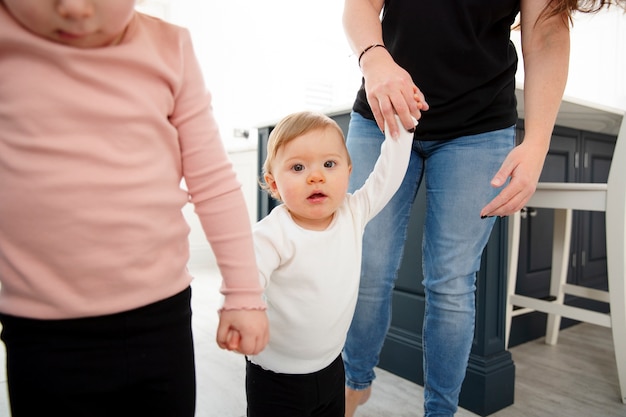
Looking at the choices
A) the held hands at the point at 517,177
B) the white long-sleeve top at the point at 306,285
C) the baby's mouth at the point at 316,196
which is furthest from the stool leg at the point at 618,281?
the baby's mouth at the point at 316,196

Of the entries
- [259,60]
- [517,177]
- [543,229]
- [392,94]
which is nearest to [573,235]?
[543,229]

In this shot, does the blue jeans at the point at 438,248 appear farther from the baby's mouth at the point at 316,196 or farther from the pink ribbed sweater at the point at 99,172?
the pink ribbed sweater at the point at 99,172

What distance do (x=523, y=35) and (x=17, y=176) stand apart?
94 centimetres

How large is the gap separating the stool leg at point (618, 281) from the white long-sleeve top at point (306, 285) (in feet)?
3.58

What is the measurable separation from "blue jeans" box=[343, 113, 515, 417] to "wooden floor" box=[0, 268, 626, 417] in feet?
1.41

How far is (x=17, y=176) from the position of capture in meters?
0.50

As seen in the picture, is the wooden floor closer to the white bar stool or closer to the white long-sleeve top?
the white bar stool

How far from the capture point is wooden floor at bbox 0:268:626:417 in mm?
1419

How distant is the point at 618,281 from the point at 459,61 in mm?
1094

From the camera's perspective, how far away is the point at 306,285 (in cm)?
80

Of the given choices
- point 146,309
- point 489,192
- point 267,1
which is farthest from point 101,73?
point 267,1

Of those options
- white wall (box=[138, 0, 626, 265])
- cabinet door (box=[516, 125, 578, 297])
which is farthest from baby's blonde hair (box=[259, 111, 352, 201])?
white wall (box=[138, 0, 626, 265])

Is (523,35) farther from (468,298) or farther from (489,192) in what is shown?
(468,298)

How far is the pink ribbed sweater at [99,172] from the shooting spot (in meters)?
0.50
